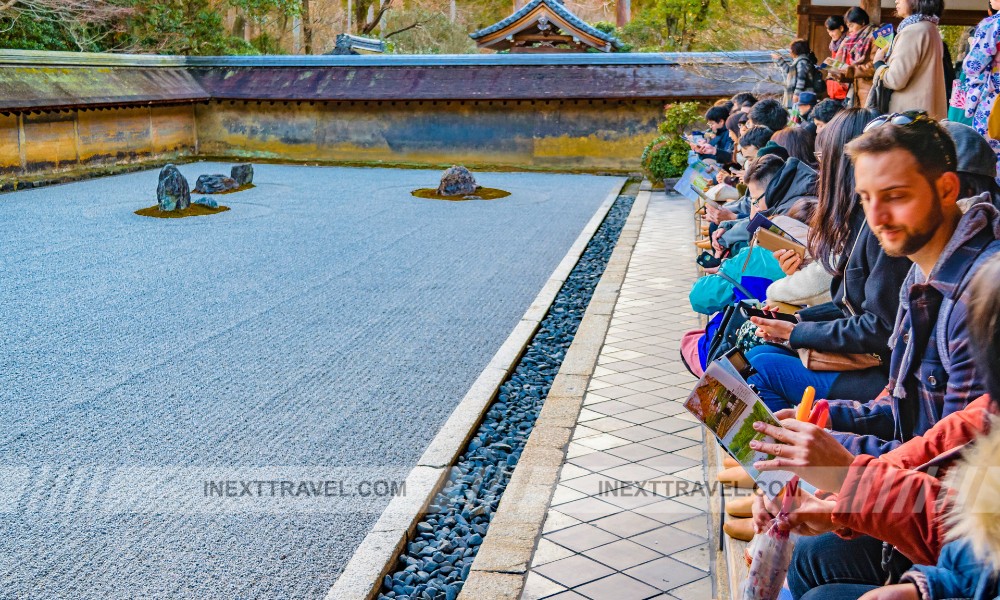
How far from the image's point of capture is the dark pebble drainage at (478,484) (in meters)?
3.51

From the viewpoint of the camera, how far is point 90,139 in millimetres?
18312

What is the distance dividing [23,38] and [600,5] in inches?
1098

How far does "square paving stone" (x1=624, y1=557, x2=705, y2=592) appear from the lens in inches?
129

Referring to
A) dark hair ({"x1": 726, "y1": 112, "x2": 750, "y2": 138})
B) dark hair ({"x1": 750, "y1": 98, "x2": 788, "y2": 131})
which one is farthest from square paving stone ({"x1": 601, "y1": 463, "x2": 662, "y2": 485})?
dark hair ({"x1": 726, "y1": 112, "x2": 750, "y2": 138})

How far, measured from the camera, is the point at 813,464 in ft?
6.89

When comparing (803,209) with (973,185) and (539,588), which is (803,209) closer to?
(973,185)

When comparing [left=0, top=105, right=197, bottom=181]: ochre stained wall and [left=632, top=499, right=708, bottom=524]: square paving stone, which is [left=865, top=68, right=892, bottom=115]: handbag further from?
[left=0, top=105, right=197, bottom=181]: ochre stained wall

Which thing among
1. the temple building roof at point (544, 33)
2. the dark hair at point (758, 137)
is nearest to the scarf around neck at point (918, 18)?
the dark hair at point (758, 137)

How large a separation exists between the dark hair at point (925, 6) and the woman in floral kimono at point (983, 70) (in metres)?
0.80

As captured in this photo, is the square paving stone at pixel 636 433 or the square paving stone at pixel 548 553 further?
the square paving stone at pixel 636 433

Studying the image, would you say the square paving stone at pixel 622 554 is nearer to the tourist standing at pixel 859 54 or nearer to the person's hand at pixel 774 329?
the person's hand at pixel 774 329

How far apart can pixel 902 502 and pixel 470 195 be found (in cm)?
1366

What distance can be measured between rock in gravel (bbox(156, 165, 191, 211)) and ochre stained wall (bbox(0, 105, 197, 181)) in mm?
4567

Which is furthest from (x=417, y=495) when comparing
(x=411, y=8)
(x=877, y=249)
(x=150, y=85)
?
(x=411, y=8)
